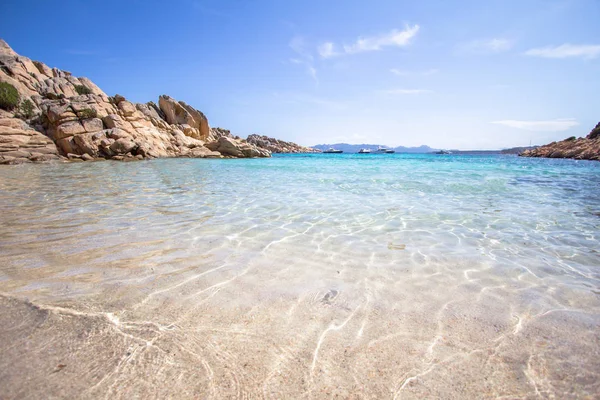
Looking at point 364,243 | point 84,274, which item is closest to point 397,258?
point 364,243

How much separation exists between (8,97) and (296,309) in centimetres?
3444

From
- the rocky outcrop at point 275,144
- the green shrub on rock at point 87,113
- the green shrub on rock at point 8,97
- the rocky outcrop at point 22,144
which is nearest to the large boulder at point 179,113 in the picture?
the green shrub on rock at point 87,113

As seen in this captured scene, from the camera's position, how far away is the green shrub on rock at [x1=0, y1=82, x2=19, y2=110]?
2316 centimetres

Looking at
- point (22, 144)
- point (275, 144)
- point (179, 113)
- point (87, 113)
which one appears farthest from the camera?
point (275, 144)

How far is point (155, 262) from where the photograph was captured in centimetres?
279

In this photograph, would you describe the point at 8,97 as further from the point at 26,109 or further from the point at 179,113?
the point at 179,113

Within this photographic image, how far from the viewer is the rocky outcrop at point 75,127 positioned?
20.5 metres

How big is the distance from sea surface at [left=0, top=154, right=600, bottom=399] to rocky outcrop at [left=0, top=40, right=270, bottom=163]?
22.2 meters

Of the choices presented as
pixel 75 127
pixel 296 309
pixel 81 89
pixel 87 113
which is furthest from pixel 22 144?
pixel 296 309

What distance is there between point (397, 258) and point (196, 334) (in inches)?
87.2

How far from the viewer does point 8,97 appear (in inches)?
920

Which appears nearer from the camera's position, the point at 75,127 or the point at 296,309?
the point at 296,309

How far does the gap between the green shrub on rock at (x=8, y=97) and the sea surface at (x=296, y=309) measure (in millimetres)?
29319

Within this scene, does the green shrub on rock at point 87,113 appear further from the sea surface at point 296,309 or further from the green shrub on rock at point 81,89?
the sea surface at point 296,309
